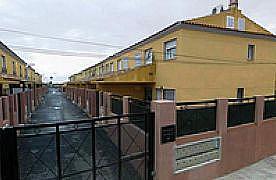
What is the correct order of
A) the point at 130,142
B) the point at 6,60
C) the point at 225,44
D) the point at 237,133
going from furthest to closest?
the point at 6,60 < the point at 225,44 < the point at 130,142 < the point at 237,133

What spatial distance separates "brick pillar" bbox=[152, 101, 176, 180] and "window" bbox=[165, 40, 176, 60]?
6918mm

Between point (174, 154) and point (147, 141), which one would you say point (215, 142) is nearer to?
point (174, 154)

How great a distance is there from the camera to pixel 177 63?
1034 cm

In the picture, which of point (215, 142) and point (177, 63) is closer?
point (215, 142)

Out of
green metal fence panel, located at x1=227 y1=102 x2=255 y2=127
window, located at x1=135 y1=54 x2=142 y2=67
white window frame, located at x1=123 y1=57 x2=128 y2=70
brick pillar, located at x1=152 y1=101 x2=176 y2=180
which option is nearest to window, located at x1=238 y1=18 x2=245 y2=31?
window, located at x1=135 y1=54 x2=142 y2=67

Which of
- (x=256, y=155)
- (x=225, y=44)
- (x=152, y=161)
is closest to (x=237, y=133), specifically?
(x=256, y=155)

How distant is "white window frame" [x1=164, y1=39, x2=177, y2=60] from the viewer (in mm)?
10608

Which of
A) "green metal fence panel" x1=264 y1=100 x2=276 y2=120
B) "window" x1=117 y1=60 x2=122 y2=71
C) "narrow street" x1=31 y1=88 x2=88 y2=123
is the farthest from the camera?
"window" x1=117 y1=60 x2=122 y2=71

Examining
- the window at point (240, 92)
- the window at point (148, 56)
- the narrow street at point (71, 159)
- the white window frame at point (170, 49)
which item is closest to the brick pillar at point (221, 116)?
the narrow street at point (71, 159)

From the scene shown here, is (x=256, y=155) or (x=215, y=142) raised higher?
(x=215, y=142)

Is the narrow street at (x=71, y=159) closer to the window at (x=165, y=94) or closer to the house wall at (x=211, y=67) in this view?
the window at (x=165, y=94)

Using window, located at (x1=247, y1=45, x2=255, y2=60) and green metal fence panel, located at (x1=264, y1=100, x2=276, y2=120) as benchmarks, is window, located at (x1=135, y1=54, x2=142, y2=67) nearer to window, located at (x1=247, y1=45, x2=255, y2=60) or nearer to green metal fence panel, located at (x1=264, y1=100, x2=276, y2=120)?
window, located at (x1=247, y1=45, x2=255, y2=60)

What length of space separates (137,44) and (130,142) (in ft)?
33.7

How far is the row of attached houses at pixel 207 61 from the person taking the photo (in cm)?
1034
